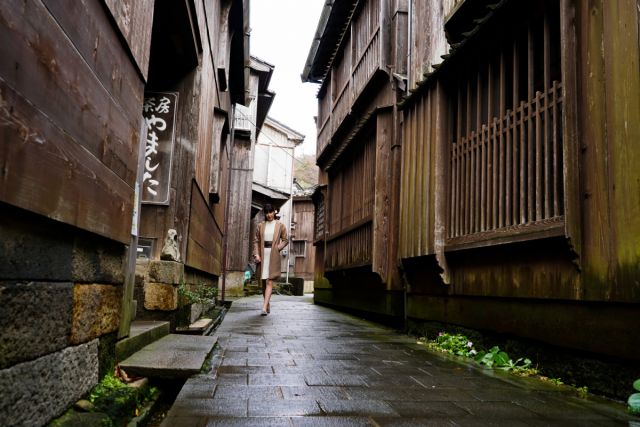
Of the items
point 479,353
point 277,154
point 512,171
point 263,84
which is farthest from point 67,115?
point 277,154

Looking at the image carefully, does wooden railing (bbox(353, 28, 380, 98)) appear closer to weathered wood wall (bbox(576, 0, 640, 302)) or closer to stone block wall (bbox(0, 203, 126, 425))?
weathered wood wall (bbox(576, 0, 640, 302))

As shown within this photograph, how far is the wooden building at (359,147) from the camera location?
8.67 metres

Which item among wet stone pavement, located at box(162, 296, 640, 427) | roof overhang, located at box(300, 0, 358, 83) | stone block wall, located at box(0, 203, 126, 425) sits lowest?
wet stone pavement, located at box(162, 296, 640, 427)

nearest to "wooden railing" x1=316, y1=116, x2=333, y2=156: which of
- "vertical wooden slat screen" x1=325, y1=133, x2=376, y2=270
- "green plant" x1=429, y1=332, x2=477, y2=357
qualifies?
"vertical wooden slat screen" x1=325, y1=133, x2=376, y2=270

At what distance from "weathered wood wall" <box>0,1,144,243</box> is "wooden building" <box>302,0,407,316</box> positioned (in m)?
5.70

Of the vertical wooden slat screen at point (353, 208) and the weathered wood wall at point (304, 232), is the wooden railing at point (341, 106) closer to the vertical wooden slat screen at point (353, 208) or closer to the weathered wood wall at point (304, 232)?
the vertical wooden slat screen at point (353, 208)

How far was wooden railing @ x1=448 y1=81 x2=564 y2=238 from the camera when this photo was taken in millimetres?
4453

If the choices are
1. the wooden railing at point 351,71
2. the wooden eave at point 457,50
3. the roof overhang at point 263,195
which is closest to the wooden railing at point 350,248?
the wooden eave at point 457,50

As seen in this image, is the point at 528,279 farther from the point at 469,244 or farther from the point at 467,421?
the point at 467,421

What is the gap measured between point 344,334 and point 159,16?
490 cm

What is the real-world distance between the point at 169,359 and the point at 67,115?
2189mm

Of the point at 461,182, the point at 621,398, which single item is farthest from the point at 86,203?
the point at 461,182

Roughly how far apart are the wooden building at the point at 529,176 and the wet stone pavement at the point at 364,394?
0.63 meters

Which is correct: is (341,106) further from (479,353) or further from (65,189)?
(65,189)
